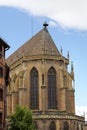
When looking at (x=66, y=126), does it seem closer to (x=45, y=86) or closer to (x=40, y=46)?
(x=45, y=86)

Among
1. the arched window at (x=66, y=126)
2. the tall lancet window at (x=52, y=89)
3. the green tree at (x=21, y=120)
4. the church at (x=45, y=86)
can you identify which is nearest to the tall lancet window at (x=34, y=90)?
the church at (x=45, y=86)

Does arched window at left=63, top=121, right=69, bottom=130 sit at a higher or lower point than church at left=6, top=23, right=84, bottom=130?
lower

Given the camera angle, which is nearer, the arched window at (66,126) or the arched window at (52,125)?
the arched window at (52,125)

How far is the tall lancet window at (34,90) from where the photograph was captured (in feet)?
299

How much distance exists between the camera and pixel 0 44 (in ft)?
172

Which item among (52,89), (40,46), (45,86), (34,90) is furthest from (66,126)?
(40,46)

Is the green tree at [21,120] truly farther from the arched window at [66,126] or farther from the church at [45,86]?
the arched window at [66,126]

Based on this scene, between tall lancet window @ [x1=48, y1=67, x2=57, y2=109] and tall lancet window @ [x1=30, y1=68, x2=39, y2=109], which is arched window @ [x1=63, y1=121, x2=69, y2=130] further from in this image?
tall lancet window @ [x1=30, y1=68, x2=39, y2=109]

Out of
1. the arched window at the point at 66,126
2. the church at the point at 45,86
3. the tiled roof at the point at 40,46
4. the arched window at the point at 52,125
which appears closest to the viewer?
the arched window at the point at 52,125

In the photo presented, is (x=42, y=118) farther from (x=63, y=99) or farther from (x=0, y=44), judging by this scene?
(x=0, y=44)

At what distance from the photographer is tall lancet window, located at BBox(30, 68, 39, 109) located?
9112 centimetres

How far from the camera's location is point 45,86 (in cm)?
9088

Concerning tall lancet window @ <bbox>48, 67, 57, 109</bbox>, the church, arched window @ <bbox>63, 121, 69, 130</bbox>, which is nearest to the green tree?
the church

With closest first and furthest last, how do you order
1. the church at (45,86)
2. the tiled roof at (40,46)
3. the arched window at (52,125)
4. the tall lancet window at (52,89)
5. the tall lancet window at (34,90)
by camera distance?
the arched window at (52,125)
the church at (45,86)
the tall lancet window at (34,90)
the tall lancet window at (52,89)
the tiled roof at (40,46)
